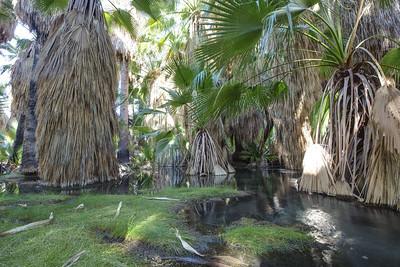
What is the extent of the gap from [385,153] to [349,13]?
3.79 m

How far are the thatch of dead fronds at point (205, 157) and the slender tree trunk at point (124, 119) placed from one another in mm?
4391

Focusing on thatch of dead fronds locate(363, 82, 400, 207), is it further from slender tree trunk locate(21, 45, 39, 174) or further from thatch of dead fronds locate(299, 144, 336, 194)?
slender tree trunk locate(21, 45, 39, 174)

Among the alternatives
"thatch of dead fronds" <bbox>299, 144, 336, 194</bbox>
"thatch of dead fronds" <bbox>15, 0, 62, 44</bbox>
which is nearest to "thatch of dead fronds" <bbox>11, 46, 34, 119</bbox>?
"thatch of dead fronds" <bbox>15, 0, 62, 44</bbox>

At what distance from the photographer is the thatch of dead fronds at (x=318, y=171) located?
441 cm

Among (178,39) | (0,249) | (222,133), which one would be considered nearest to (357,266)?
(0,249)

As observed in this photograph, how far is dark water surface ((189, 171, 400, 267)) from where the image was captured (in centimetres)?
207

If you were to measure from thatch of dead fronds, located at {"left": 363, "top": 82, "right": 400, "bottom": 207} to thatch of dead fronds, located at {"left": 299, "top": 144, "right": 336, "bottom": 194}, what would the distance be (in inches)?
27.1

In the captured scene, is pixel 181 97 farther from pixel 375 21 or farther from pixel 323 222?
pixel 323 222

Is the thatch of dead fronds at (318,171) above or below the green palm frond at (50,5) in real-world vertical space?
below

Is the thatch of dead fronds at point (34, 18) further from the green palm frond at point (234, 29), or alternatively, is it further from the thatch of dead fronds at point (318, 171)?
the thatch of dead fronds at point (318, 171)

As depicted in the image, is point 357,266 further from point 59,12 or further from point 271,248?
point 59,12

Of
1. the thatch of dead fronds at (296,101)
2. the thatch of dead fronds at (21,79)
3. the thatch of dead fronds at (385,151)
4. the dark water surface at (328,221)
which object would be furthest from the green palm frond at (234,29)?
the thatch of dead fronds at (21,79)

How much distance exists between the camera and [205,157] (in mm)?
9148

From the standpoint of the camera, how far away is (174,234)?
8.26 ft
